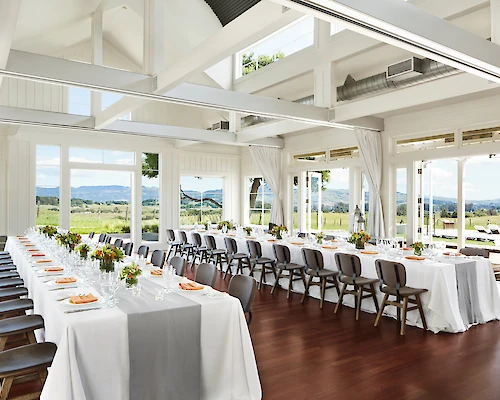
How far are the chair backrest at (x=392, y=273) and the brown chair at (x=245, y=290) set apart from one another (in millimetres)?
2156

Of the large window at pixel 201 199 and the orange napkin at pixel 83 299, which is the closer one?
the orange napkin at pixel 83 299

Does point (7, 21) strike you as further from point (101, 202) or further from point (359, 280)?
point (101, 202)

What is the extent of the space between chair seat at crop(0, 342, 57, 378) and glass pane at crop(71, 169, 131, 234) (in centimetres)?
980

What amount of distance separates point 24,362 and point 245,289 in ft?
6.54

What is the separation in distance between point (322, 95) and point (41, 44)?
7227 mm

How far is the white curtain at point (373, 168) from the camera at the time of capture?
9.62m

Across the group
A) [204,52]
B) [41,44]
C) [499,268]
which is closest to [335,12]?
[204,52]

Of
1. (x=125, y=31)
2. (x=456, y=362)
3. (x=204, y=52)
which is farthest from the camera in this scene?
(x=125, y=31)

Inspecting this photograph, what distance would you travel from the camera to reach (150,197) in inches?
530

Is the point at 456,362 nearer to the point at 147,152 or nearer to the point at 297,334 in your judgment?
the point at 297,334

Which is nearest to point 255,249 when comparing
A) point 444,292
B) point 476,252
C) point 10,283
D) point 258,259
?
point 258,259

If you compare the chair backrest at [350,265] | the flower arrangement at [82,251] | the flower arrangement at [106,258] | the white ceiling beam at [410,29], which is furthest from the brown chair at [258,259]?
the white ceiling beam at [410,29]

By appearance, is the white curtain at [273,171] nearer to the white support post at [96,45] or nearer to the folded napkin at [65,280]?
the white support post at [96,45]

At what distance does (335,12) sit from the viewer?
305 centimetres
